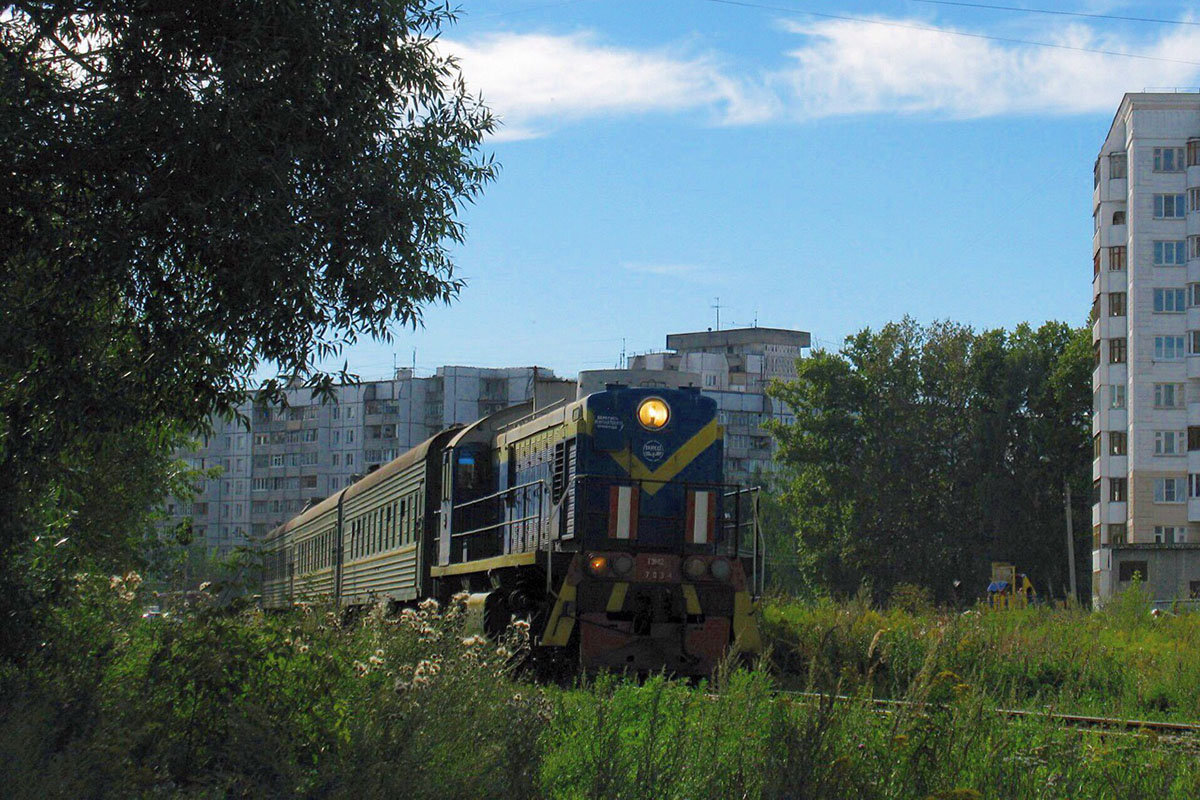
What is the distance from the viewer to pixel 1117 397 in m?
60.9

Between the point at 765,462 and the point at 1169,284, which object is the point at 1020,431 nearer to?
the point at 1169,284

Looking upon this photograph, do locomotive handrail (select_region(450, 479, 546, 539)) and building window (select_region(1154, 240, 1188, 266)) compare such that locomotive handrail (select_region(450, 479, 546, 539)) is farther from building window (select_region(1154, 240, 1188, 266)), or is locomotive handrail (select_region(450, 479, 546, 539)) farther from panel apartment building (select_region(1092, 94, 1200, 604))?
building window (select_region(1154, 240, 1188, 266))

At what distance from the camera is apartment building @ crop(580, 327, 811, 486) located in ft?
403

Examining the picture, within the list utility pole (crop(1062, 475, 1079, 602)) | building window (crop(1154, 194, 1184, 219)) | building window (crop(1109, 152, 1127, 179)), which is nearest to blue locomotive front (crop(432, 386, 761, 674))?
utility pole (crop(1062, 475, 1079, 602))

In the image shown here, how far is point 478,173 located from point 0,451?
4.54m

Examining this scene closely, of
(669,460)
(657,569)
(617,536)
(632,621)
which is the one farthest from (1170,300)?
(632,621)

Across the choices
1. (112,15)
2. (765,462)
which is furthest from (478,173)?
(765,462)

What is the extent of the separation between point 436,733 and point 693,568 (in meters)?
8.05

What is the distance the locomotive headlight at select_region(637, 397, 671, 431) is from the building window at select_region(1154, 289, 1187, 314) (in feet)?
166

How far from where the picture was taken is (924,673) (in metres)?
6.99

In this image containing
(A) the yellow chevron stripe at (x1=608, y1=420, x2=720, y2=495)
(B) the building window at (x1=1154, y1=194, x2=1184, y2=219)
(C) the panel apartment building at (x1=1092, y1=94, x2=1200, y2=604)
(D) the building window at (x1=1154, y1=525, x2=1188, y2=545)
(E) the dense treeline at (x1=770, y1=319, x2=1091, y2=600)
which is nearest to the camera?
(A) the yellow chevron stripe at (x1=608, y1=420, x2=720, y2=495)

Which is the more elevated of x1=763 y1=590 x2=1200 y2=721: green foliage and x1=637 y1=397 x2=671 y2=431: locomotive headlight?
x1=637 y1=397 x2=671 y2=431: locomotive headlight

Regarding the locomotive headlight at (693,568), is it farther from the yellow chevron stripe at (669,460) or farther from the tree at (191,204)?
the tree at (191,204)

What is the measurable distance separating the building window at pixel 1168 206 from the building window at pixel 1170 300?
11.7 ft
